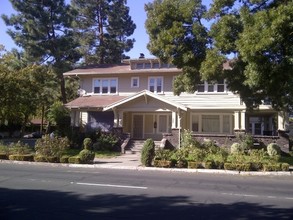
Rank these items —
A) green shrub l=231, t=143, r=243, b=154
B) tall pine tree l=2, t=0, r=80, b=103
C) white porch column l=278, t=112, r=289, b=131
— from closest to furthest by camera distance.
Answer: green shrub l=231, t=143, r=243, b=154 < white porch column l=278, t=112, r=289, b=131 < tall pine tree l=2, t=0, r=80, b=103

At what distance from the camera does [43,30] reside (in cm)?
4266

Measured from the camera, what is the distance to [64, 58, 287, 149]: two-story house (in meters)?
29.2

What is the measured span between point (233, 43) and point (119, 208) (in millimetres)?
12040

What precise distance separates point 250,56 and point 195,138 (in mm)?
12163

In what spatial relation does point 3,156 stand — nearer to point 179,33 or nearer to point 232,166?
point 179,33

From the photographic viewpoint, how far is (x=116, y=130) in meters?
29.5

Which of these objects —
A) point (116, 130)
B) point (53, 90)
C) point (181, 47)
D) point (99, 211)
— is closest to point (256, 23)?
point (181, 47)

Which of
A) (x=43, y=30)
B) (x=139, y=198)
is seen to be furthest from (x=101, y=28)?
(x=139, y=198)

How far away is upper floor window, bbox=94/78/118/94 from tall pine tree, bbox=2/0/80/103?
9755 mm

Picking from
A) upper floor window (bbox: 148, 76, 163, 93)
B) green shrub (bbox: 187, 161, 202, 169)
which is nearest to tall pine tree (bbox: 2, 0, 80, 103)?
upper floor window (bbox: 148, 76, 163, 93)

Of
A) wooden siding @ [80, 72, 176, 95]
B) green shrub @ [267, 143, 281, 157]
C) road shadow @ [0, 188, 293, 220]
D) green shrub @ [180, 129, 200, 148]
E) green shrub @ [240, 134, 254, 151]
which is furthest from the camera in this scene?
wooden siding @ [80, 72, 176, 95]

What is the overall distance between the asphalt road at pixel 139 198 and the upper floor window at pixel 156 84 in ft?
57.8

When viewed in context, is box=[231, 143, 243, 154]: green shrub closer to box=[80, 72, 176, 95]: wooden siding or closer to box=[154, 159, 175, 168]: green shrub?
box=[154, 159, 175, 168]: green shrub

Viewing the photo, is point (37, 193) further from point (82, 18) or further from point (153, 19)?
→ point (82, 18)
